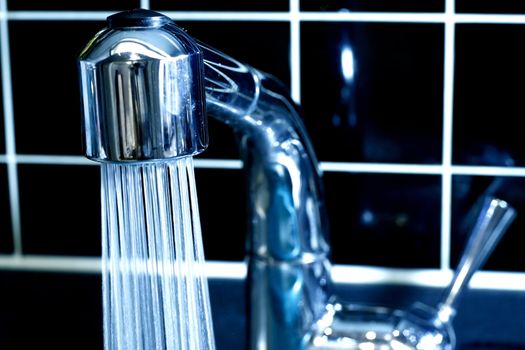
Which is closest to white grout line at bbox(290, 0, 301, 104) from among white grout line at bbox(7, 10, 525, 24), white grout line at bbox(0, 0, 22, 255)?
white grout line at bbox(7, 10, 525, 24)

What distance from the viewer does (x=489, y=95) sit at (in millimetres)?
747

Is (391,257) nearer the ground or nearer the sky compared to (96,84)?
nearer the ground

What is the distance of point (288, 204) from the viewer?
24.9 inches

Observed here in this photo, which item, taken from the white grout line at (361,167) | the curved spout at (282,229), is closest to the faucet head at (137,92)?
the curved spout at (282,229)

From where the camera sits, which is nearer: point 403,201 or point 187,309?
point 187,309

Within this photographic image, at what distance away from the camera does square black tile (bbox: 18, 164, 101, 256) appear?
2.70 ft

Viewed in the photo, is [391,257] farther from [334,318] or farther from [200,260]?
[200,260]

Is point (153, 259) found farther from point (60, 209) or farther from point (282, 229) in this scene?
point (60, 209)

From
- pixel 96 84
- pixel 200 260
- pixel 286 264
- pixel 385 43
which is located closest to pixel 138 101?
pixel 96 84

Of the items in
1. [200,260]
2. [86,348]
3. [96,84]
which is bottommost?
[86,348]

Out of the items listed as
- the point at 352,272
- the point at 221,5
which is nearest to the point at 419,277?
the point at 352,272

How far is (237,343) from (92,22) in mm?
312

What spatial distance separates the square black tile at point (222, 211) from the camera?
0.80 m

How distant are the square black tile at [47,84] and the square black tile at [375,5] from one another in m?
0.20
